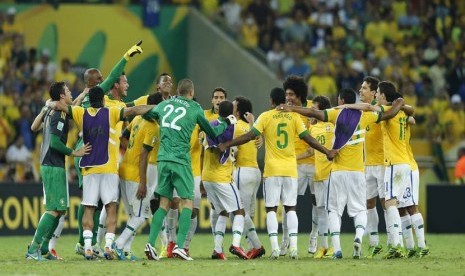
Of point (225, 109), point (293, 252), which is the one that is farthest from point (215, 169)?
point (293, 252)

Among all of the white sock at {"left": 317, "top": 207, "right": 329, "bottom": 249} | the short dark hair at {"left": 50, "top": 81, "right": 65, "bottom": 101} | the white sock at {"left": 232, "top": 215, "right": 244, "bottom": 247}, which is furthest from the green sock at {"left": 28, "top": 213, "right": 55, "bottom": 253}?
the white sock at {"left": 317, "top": 207, "right": 329, "bottom": 249}

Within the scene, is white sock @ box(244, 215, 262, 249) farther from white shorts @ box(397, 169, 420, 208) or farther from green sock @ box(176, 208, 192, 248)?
white shorts @ box(397, 169, 420, 208)

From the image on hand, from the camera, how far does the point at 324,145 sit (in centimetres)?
2009

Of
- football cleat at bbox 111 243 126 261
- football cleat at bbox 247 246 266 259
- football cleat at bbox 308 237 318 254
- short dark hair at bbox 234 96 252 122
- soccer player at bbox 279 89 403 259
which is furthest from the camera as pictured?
football cleat at bbox 308 237 318 254

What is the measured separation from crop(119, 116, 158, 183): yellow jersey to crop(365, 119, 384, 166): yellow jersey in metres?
3.62

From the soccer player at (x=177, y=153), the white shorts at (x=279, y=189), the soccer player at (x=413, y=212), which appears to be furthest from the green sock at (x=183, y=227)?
the soccer player at (x=413, y=212)

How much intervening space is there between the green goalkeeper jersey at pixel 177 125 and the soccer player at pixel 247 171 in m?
1.35

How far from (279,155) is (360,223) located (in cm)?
157

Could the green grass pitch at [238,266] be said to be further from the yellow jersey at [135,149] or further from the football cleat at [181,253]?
the yellow jersey at [135,149]

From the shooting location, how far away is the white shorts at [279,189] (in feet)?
62.3

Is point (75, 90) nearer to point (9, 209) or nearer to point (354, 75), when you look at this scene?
point (9, 209)

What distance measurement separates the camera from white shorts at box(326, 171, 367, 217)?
747 inches

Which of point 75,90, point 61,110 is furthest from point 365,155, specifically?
point 75,90

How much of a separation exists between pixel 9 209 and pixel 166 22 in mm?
9546
